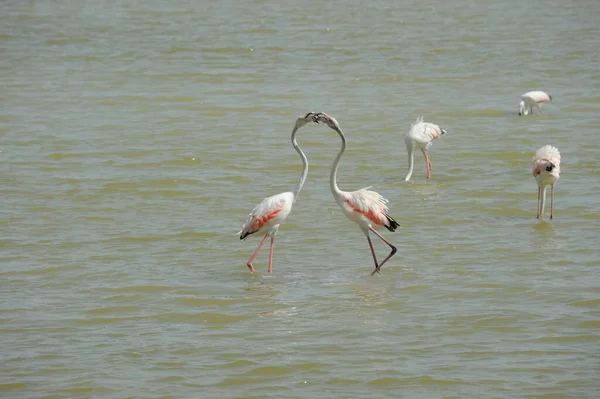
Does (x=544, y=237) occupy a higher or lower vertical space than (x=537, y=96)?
lower

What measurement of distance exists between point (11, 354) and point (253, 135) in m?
8.43

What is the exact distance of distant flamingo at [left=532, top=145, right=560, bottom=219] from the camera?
10516 mm

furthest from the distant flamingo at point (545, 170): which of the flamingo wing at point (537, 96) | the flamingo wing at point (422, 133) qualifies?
the flamingo wing at point (537, 96)

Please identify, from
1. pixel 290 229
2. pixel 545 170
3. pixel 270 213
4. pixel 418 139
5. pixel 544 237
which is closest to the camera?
pixel 270 213

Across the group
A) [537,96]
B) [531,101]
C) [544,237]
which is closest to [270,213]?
[544,237]

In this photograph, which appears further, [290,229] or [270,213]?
[290,229]

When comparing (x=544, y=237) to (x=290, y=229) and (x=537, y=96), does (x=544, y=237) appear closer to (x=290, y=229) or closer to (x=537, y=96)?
(x=290, y=229)

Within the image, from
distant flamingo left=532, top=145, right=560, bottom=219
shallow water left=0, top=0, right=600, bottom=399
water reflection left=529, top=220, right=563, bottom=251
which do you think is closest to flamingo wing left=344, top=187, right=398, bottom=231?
shallow water left=0, top=0, right=600, bottom=399

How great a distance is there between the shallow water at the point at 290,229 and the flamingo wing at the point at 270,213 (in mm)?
444

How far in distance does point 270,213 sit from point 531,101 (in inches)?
323

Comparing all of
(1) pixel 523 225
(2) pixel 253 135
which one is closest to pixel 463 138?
(2) pixel 253 135

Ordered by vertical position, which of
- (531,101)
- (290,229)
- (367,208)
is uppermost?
(367,208)

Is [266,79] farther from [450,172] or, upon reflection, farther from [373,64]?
[450,172]

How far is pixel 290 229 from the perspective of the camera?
10664mm
